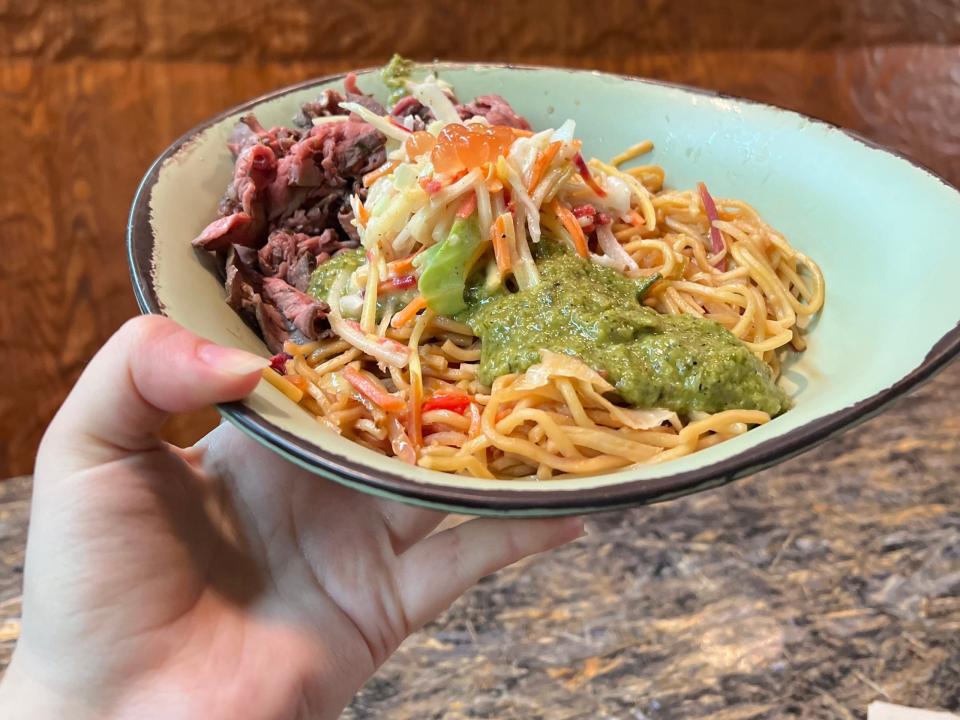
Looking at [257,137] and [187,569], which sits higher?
[257,137]

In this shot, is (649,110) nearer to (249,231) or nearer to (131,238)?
(249,231)

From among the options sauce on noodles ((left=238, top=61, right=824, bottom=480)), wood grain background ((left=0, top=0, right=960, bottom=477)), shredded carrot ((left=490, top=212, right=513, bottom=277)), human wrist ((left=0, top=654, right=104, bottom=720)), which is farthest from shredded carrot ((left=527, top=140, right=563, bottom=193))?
wood grain background ((left=0, top=0, right=960, bottom=477))

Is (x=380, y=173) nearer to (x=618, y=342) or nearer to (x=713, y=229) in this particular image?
(x=618, y=342)

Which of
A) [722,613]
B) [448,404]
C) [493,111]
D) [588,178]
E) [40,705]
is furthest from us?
[722,613]

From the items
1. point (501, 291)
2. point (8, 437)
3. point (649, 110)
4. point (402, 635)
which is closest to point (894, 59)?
point (649, 110)

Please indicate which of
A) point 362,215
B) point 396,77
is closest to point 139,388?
point 362,215

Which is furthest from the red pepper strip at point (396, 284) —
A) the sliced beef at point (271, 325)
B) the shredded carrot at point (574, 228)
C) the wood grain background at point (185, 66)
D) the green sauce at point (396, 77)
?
the wood grain background at point (185, 66)

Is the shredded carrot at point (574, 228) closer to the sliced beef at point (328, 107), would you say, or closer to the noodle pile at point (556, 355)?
the noodle pile at point (556, 355)
